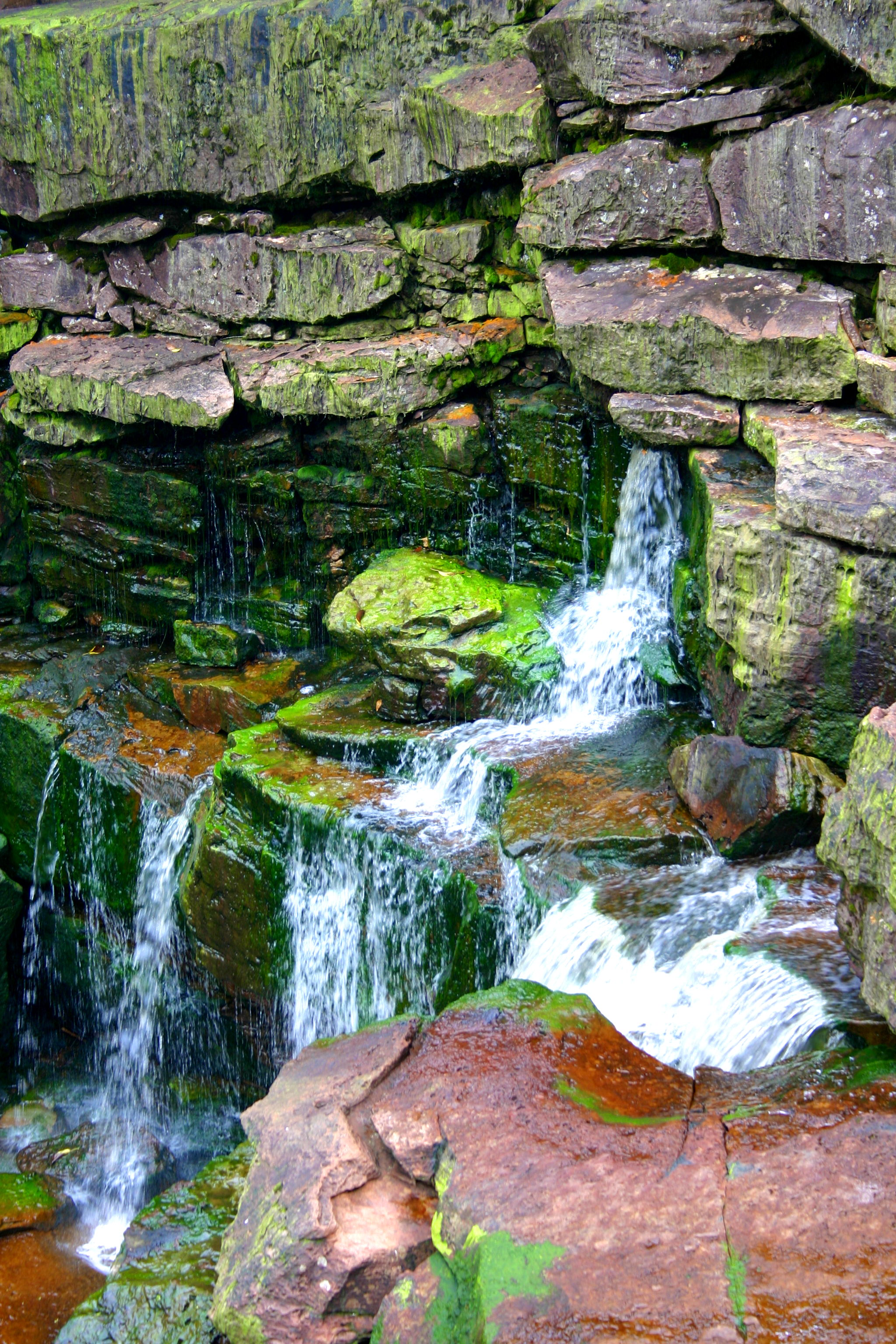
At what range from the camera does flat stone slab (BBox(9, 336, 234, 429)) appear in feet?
28.2

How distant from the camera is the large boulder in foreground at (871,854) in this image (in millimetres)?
3451

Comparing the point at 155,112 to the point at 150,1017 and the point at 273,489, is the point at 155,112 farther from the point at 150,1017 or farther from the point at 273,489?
the point at 150,1017

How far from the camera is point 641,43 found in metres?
6.70

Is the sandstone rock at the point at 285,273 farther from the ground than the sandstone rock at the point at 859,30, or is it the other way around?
the sandstone rock at the point at 859,30

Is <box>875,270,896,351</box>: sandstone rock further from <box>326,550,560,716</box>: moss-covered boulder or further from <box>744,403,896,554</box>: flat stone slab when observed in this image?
<box>326,550,560,716</box>: moss-covered boulder

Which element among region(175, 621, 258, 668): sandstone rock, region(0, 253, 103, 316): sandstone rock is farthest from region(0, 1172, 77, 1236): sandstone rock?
region(0, 253, 103, 316): sandstone rock

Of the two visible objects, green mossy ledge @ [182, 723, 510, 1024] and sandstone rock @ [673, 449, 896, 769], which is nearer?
sandstone rock @ [673, 449, 896, 769]

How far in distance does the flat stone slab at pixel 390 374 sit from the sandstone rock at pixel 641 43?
177 centimetres

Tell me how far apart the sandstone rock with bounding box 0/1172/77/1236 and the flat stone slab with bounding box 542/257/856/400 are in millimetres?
5856

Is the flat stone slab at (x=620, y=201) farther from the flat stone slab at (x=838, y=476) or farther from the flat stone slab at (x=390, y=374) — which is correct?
the flat stone slab at (x=838, y=476)

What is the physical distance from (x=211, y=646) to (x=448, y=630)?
251 centimetres

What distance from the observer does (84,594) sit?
991 cm

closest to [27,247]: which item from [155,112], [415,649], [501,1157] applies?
[155,112]

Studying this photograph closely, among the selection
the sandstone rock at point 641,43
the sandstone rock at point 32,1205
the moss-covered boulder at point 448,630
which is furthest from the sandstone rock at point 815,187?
the sandstone rock at point 32,1205
